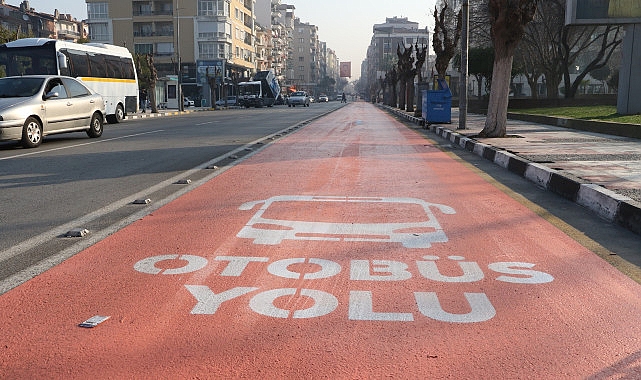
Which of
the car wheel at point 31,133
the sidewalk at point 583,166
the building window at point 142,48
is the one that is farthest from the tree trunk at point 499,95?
the building window at point 142,48

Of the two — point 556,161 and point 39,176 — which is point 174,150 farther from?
point 556,161

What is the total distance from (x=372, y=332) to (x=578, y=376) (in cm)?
100

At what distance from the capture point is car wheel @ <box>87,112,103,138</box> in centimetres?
1629

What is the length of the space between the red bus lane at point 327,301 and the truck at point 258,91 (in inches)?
2522

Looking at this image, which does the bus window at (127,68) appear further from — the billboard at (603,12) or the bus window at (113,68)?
the billboard at (603,12)

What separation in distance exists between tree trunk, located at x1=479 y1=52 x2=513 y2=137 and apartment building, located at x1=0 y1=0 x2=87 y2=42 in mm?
68475

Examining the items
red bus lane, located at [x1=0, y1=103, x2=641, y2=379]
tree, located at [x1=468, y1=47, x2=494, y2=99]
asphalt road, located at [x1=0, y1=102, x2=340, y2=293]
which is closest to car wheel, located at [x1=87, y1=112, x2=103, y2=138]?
asphalt road, located at [x1=0, y1=102, x2=340, y2=293]

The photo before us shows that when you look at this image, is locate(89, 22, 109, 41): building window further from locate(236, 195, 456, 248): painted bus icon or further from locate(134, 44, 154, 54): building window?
locate(236, 195, 456, 248): painted bus icon

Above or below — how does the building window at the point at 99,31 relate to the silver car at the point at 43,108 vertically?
above

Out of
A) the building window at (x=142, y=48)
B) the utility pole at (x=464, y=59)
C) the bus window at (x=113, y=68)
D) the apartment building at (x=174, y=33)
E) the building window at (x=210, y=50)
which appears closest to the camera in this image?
the utility pole at (x=464, y=59)

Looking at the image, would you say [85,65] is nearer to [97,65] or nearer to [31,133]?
[97,65]

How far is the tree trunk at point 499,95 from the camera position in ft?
51.6

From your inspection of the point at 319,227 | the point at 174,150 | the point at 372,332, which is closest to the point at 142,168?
the point at 174,150

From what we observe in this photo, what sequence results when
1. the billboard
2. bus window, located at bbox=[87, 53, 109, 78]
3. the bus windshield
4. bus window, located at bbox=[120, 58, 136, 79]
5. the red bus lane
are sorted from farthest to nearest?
bus window, located at bbox=[120, 58, 136, 79], bus window, located at bbox=[87, 53, 109, 78], the bus windshield, the billboard, the red bus lane
